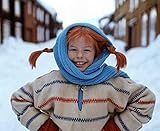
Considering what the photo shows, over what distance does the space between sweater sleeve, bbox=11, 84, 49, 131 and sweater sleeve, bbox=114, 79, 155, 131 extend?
17.6 inches

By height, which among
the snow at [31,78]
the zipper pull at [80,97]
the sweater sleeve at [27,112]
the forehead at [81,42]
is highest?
the forehead at [81,42]

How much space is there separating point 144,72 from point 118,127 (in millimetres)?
7739

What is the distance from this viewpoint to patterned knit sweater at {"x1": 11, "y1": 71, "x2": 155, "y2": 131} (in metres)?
2.27

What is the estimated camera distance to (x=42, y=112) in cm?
235

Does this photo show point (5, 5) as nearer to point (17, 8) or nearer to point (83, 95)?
point (17, 8)

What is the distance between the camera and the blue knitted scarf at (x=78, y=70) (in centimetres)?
224

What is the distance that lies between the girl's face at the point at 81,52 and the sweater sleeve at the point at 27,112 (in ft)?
1.14

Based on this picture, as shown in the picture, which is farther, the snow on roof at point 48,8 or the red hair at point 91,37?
the snow on roof at point 48,8

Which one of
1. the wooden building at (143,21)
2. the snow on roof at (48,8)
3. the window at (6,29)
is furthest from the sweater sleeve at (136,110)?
the snow on roof at (48,8)

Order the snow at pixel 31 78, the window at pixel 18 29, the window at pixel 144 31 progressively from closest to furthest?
the snow at pixel 31 78 → the window at pixel 144 31 → the window at pixel 18 29

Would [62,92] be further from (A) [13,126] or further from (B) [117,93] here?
(A) [13,126]

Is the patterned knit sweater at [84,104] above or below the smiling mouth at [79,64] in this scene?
below

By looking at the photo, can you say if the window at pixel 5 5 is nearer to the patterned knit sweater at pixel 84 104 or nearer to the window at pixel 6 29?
the window at pixel 6 29

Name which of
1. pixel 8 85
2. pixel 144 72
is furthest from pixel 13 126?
pixel 144 72
